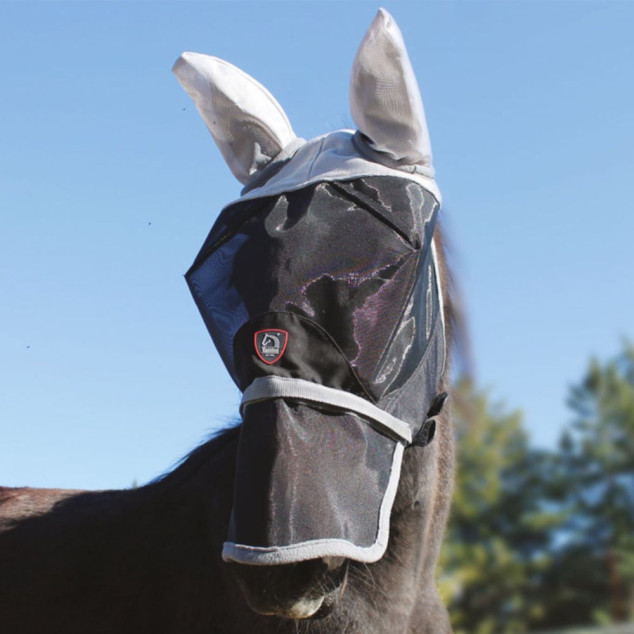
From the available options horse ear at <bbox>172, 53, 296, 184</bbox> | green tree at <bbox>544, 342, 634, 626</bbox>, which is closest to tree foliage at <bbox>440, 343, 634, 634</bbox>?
green tree at <bbox>544, 342, 634, 626</bbox>

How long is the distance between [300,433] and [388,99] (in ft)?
4.74

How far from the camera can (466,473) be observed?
29.3m

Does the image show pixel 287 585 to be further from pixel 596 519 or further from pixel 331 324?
pixel 596 519

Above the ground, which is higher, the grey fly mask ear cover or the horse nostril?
the grey fly mask ear cover

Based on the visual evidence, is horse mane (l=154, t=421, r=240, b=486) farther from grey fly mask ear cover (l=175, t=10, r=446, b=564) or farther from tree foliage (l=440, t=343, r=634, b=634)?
tree foliage (l=440, t=343, r=634, b=634)

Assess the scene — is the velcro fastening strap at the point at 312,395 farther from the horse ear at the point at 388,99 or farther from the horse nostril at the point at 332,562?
the horse ear at the point at 388,99

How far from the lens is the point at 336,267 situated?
108 inches

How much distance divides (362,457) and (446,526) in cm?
140

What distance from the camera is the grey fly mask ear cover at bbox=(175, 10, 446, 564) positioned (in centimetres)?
231

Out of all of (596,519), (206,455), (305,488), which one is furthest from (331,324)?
(596,519)

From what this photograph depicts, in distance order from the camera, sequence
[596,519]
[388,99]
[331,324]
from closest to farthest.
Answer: [331,324], [388,99], [596,519]

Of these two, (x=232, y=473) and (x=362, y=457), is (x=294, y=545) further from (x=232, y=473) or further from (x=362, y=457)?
(x=232, y=473)

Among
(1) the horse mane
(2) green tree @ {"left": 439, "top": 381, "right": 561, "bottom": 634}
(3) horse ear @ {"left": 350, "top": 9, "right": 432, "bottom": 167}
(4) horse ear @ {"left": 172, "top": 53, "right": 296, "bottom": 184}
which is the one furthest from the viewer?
(2) green tree @ {"left": 439, "top": 381, "right": 561, "bottom": 634}

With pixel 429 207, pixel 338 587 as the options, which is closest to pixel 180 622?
pixel 338 587
